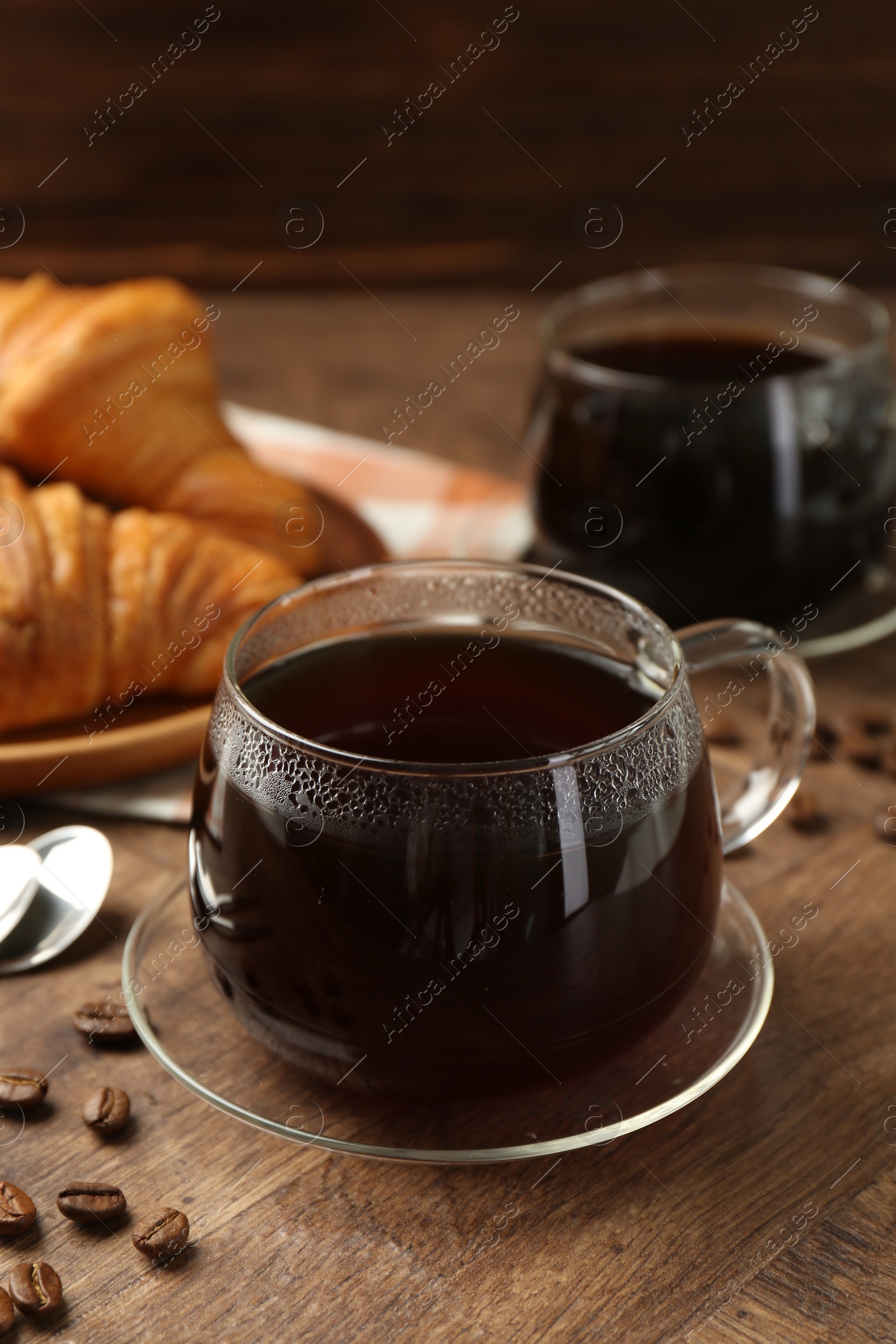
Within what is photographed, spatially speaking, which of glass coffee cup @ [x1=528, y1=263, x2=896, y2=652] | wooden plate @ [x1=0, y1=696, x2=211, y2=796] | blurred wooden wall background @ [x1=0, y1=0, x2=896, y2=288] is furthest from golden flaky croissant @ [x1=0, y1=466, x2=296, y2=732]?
blurred wooden wall background @ [x1=0, y1=0, x2=896, y2=288]

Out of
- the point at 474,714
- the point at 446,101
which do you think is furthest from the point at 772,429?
the point at 446,101

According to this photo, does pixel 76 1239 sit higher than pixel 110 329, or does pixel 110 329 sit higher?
pixel 110 329

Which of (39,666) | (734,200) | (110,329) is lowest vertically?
(734,200)

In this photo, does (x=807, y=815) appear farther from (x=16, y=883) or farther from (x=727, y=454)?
(x=16, y=883)

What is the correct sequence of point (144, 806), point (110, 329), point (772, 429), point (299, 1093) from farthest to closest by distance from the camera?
point (110, 329), point (772, 429), point (144, 806), point (299, 1093)

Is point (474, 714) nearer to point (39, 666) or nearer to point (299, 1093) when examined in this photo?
point (299, 1093)

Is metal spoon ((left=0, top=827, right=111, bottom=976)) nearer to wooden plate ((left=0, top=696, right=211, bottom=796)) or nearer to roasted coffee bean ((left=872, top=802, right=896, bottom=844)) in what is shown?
wooden plate ((left=0, top=696, right=211, bottom=796))
